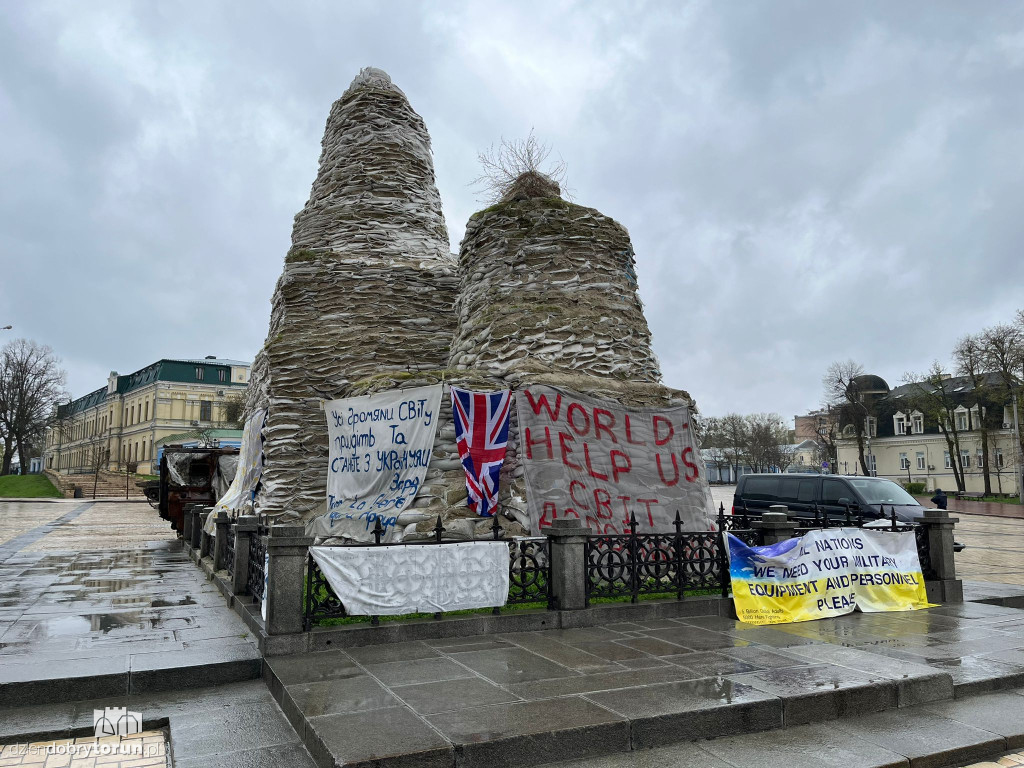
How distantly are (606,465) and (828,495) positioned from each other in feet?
24.8

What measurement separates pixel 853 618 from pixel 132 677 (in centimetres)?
741

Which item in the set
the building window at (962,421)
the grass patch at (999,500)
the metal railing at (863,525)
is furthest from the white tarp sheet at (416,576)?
the building window at (962,421)

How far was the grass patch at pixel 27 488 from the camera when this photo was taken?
47438 mm

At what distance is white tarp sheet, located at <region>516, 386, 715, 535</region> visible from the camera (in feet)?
31.8

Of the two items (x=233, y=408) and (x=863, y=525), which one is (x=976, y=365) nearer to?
(x=863, y=525)

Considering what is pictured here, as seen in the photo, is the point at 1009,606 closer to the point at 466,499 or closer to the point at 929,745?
the point at 929,745

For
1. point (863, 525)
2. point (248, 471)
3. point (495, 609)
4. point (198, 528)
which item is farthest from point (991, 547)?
point (198, 528)

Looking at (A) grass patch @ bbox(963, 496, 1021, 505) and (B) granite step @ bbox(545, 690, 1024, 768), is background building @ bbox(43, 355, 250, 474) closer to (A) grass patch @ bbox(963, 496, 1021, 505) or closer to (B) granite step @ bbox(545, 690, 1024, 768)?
(A) grass patch @ bbox(963, 496, 1021, 505)

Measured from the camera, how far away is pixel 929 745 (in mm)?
4633

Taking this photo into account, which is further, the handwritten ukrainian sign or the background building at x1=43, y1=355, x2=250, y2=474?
the background building at x1=43, y1=355, x2=250, y2=474

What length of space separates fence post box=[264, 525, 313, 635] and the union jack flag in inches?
138

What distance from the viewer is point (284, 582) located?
6.46m

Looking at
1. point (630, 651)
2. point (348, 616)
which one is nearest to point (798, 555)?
point (630, 651)

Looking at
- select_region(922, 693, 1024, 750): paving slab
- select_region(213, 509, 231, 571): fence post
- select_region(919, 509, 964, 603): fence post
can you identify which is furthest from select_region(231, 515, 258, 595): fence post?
select_region(919, 509, 964, 603): fence post
